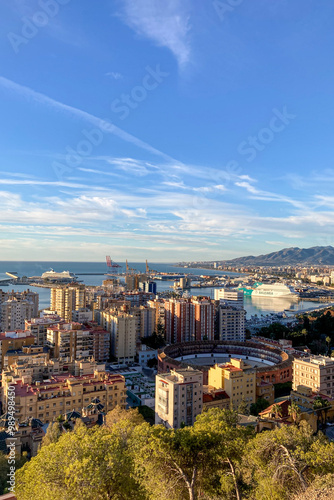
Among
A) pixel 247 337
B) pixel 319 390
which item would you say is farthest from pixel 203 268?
pixel 319 390

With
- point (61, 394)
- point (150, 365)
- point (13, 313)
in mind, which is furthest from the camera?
point (13, 313)

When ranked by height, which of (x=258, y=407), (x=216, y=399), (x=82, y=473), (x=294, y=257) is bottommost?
(x=258, y=407)

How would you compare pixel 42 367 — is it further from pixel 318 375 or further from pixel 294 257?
pixel 294 257

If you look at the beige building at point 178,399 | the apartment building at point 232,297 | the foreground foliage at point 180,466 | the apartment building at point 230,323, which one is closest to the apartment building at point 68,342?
the beige building at point 178,399

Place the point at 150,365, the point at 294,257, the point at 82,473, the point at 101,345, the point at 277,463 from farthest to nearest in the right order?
the point at 294,257
the point at 150,365
the point at 101,345
the point at 277,463
the point at 82,473

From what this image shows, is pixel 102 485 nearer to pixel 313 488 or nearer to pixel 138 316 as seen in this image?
pixel 313 488

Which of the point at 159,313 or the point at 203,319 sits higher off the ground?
the point at 159,313

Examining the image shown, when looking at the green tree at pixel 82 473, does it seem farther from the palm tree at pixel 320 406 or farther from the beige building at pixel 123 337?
the beige building at pixel 123 337

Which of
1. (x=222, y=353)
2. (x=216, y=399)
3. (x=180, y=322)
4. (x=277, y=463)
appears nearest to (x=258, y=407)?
(x=216, y=399)
